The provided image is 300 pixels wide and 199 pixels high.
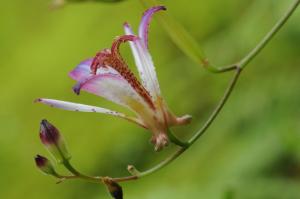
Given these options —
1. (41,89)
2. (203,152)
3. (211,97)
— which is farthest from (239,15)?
(41,89)

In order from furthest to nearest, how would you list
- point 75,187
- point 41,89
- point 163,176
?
point 41,89 < point 75,187 < point 163,176

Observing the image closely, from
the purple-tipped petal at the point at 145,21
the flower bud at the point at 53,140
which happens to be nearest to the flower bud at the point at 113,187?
the flower bud at the point at 53,140

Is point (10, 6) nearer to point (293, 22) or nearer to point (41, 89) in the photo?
point (41, 89)

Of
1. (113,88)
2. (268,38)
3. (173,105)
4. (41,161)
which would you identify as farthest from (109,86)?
(173,105)

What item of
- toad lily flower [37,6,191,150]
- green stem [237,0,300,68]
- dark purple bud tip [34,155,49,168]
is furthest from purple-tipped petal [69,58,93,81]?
green stem [237,0,300,68]

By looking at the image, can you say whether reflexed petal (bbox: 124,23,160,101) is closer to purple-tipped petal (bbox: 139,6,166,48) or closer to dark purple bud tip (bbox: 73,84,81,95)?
purple-tipped petal (bbox: 139,6,166,48)

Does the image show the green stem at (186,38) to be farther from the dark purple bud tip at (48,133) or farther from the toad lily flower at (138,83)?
the dark purple bud tip at (48,133)
